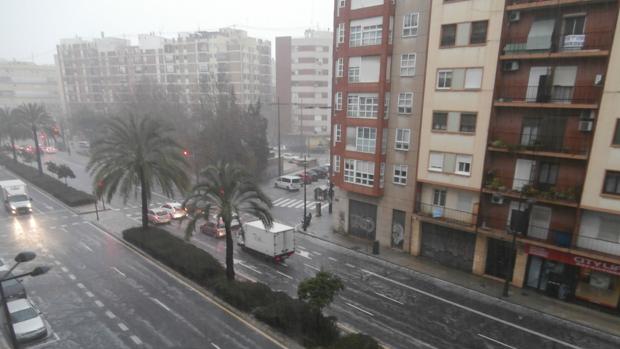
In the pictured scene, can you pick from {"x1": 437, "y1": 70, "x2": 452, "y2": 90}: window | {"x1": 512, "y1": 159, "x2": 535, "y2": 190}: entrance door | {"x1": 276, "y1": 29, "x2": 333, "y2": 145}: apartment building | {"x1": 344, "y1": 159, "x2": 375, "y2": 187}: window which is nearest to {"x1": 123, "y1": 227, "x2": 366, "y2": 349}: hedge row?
{"x1": 344, "y1": 159, "x2": 375, "y2": 187}: window

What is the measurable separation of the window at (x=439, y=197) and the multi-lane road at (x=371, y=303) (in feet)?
19.3

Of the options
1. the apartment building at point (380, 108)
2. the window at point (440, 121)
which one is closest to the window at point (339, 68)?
the apartment building at point (380, 108)

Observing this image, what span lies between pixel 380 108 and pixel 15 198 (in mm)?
41758

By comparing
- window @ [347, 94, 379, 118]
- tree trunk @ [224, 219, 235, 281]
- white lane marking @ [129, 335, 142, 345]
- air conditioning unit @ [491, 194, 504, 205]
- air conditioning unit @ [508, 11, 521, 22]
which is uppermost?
air conditioning unit @ [508, 11, 521, 22]

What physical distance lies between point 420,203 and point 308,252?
10360 mm

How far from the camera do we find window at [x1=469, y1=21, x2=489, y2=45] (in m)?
24.7

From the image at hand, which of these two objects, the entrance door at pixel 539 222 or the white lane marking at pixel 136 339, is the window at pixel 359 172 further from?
the white lane marking at pixel 136 339

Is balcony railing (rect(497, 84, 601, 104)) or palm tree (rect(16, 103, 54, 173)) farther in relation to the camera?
palm tree (rect(16, 103, 54, 173))

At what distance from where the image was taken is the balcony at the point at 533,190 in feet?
73.4

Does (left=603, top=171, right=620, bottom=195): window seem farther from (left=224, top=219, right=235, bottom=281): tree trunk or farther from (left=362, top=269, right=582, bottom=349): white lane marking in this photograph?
(left=224, top=219, right=235, bottom=281): tree trunk

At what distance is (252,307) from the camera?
21031mm

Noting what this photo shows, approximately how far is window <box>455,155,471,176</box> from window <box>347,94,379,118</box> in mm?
7691

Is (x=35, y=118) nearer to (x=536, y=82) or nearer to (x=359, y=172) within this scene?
(x=359, y=172)

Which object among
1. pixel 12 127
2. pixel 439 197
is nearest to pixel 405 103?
pixel 439 197
